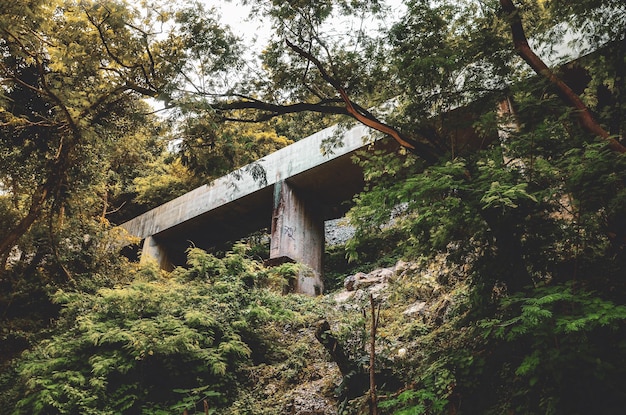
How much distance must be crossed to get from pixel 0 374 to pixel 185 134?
5.03 m

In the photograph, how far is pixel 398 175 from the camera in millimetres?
5953

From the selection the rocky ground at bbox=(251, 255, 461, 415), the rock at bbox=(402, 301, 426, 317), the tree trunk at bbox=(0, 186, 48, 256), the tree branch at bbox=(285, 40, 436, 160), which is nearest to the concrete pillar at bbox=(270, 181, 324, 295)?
the rocky ground at bbox=(251, 255, 461, 415)

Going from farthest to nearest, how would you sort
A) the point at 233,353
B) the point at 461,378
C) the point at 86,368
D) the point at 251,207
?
the point at 251,207, the point at 233,353, the point at 86,368, the point at 461,378

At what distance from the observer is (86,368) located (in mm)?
6086

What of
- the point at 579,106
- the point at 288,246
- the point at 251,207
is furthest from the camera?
the point at 251,207

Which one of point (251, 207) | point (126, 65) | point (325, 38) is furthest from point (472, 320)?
point (251, 207)

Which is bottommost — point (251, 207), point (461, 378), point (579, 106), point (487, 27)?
point (461, 378)

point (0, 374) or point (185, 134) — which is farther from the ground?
point (185, 134)

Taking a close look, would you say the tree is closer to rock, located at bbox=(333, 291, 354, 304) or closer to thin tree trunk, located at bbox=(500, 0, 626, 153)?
thin tree trunk, located at bbox=(500, 0, 626, 153)

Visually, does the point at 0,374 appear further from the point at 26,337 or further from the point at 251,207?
the point at 251,207

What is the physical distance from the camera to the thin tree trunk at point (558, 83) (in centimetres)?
451

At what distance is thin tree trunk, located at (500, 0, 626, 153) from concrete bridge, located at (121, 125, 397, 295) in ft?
15.1

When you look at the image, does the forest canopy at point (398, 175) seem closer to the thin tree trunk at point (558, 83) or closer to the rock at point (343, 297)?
the thin tree trunk at point (558, 83)

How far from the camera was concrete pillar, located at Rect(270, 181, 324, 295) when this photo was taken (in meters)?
11.6
